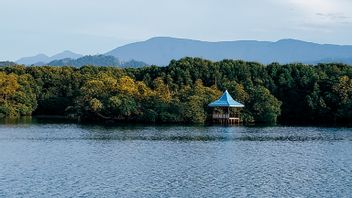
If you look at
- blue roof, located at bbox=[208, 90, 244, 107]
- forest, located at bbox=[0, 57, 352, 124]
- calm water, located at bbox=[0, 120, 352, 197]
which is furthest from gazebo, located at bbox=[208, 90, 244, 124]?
calm water, located at bbox=[0, 120, 352, 197]

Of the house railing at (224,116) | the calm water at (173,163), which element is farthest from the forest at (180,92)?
the calm water at (173,163)

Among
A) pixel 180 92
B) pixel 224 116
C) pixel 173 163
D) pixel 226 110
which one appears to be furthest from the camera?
pixel 180 92

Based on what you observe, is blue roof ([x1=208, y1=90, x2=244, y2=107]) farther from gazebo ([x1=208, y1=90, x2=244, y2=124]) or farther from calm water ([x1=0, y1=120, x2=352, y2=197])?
calm water ([x1=0, y1=120, x2=352, y2=197])

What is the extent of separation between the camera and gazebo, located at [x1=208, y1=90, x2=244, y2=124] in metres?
70.2

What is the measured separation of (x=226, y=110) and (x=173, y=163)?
34427 millimetres

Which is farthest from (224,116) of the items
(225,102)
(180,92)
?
(180,92)

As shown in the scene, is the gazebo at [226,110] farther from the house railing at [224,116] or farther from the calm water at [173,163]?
the calm water at [173,163]

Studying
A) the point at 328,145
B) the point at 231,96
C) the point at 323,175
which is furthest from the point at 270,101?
the point at 323,175

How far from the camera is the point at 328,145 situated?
47.5 metres

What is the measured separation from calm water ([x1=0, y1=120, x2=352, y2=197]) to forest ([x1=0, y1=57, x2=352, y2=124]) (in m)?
11.8

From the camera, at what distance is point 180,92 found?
73.1m

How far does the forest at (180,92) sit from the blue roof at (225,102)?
4.95ft

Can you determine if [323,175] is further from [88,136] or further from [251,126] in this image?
[251,126]

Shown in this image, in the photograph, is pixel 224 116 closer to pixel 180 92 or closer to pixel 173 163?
pixel 180 92
